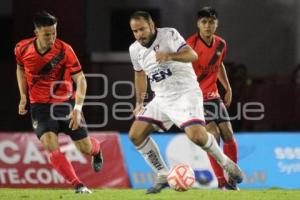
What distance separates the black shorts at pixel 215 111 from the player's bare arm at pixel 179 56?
5.32ft

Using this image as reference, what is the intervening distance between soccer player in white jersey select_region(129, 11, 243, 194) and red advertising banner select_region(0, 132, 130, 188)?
12.6 ft

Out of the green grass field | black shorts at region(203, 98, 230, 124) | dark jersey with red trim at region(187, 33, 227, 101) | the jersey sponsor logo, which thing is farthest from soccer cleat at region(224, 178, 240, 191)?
the jersey sponsor logo

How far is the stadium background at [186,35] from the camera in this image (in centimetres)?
1362

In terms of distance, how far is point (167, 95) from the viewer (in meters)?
9.65

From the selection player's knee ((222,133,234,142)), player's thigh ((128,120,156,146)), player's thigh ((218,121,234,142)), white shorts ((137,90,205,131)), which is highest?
white shorts ((137,90,205,131))

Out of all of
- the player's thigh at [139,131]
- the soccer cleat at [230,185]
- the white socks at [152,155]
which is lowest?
the soccer cleat at [230,185]

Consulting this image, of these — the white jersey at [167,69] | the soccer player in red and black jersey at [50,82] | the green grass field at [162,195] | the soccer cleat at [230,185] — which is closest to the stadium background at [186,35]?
the soccer cleat at [230,185]

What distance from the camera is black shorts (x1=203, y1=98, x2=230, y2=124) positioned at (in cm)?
1094

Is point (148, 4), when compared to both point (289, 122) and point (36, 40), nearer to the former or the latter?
point (289, 122)

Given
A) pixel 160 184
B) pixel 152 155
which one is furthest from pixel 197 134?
pixel 160 184

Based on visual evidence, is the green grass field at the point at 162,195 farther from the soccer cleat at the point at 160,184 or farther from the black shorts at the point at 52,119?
the black shorts at the point at 52,119

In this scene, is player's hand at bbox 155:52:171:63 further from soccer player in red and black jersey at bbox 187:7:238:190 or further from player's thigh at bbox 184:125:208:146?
soccer player in red and black jersey at bbox 187:7:238:190

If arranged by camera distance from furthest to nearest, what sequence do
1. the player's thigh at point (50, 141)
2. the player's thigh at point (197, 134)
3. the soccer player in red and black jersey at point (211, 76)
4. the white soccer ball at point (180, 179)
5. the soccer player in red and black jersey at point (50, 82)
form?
the soccer player in red and black jersey at point (211, 76)
the soccer player in red and black jersey at point (50, 82)
the player's thigh at point (50, 141)
the white soccer ball at point (180, 179)
the player's thigh at point (197, 134)

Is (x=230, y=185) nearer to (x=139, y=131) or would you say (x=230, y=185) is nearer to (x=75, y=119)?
(x=139, y=131)
